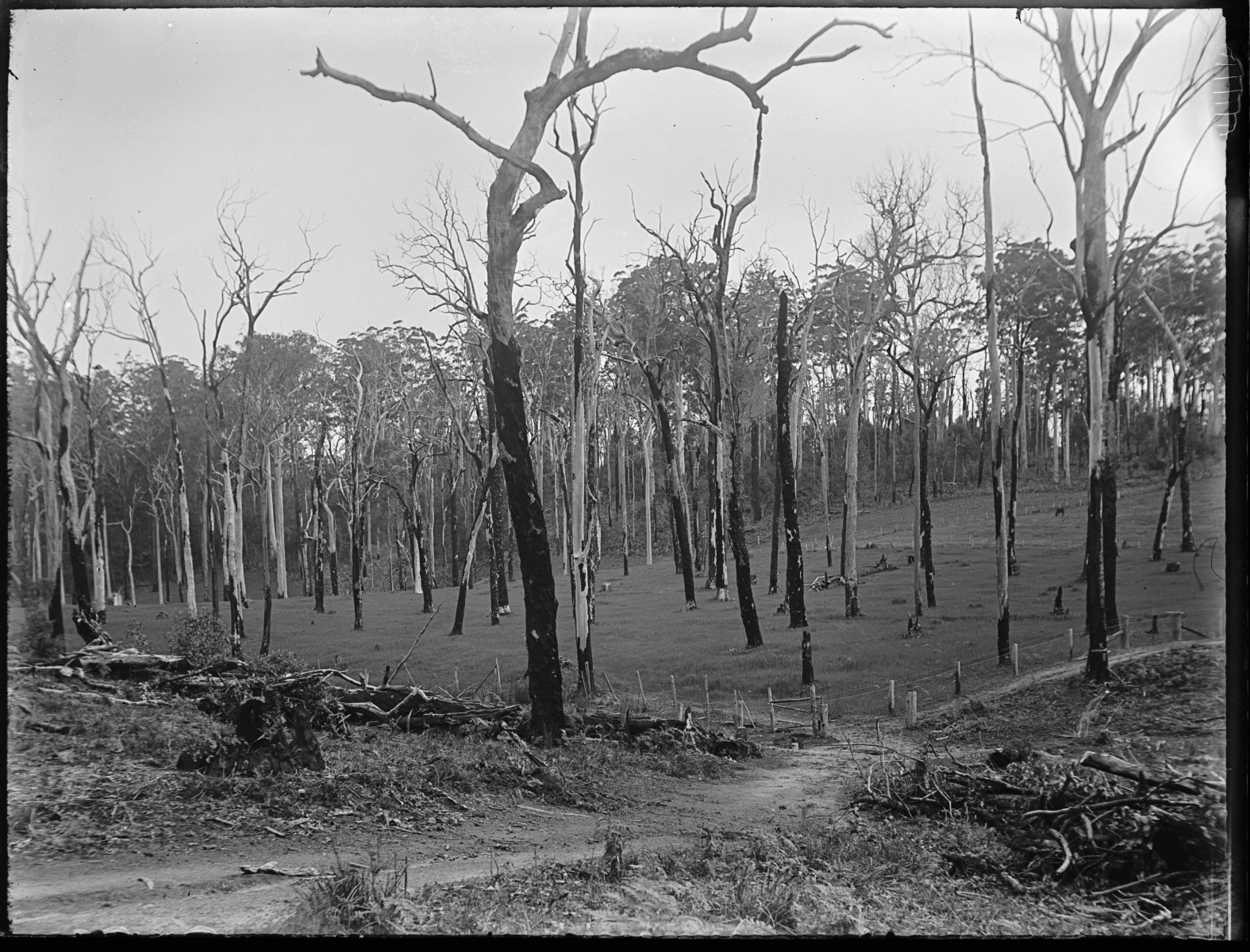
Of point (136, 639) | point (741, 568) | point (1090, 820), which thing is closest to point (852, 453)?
point (741, 568)

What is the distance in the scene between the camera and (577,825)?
4.30 m

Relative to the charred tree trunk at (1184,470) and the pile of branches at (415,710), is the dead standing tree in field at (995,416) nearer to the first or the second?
the charred tree trunk at (1184,470)

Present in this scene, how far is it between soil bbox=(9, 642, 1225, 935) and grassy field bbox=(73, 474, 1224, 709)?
1.94 feet

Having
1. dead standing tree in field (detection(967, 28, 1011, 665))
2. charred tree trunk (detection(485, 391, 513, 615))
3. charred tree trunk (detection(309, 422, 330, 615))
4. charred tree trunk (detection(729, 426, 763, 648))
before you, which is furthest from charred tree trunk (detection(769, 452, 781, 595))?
charred tree trunk (detection(309, 422, 330, 615))

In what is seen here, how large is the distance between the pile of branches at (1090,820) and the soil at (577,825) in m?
0.24

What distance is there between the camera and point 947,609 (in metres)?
7.59

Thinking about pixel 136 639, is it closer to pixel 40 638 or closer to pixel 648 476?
pixel 40 638

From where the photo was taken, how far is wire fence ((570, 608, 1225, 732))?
15.8ft

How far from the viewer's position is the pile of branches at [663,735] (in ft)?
19.5

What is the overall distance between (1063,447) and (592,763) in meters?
8.60

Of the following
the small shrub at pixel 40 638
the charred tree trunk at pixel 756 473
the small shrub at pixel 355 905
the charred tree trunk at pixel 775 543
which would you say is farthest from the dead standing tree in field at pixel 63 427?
the charred tree trunk at pixel 756 473

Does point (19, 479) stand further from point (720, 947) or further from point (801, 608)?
point (801, 608)

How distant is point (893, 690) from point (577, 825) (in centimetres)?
338

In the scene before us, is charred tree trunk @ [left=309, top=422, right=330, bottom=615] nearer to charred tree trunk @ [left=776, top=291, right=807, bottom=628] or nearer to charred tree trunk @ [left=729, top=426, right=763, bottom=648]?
charred tree trunk @ [left=729, top=426, right=763, bottom=648]
